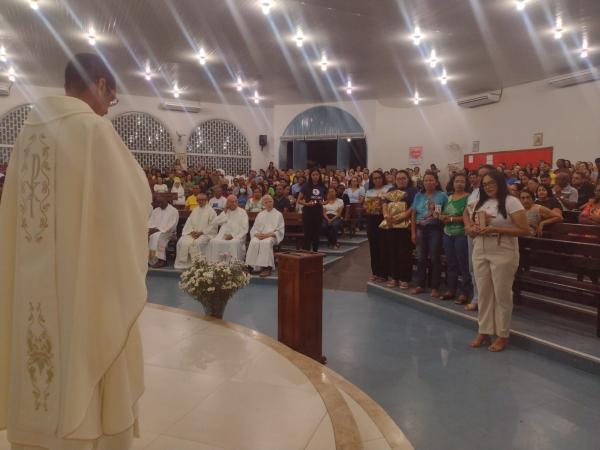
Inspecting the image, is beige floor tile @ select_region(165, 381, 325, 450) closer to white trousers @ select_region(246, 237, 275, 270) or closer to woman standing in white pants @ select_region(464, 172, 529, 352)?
woman standing in white pants @ select_region(464, 172, 529, 352)

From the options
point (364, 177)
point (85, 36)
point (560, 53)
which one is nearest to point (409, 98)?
point (364, 177)

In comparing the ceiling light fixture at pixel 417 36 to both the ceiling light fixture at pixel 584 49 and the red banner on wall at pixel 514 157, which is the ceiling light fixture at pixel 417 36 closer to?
the ceiling light fixture at pixel 584 49

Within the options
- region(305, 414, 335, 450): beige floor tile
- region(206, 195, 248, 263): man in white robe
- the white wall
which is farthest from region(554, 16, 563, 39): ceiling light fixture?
the white wall

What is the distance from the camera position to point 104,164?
5.05 ft

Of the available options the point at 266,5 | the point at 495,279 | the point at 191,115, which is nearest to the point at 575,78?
the point at 266,5

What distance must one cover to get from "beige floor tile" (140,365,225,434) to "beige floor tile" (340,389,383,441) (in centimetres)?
77

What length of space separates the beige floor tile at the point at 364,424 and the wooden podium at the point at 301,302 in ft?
2.51

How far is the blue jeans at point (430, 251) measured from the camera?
17.0ft

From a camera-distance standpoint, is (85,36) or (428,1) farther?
(85,36)

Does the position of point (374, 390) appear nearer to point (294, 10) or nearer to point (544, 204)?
point (544, 204)

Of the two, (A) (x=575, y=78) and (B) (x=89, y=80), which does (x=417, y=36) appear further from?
(B) (x=89, y=80)

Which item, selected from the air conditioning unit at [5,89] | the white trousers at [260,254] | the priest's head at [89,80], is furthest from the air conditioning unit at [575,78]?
the air conditioning unit at [5,89]

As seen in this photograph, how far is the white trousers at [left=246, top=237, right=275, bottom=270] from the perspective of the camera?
7020 mm

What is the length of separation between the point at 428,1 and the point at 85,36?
6474 millimetres
